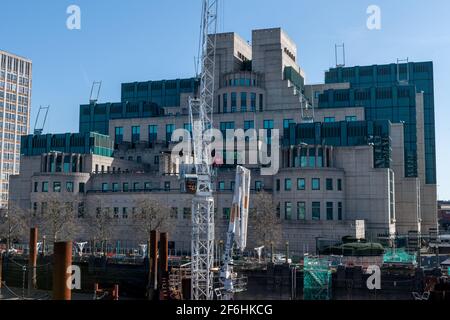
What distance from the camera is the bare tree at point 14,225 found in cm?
9286

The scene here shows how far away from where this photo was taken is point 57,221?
298 feet

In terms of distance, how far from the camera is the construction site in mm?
59688

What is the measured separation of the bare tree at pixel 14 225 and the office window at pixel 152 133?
3472 cm

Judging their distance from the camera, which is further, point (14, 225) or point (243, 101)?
point (243, 101)

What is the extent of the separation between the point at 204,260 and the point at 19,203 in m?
66.3

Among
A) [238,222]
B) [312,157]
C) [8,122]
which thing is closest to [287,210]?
[312,157]

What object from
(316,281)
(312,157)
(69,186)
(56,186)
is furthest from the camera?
(56,186)

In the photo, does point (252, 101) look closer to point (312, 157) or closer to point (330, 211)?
point (312, 157)

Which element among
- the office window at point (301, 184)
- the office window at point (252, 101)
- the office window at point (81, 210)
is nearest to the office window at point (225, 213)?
the office window at point (301, 184)

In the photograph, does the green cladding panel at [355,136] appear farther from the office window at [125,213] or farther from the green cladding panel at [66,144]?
the green cladding panel at [66,144]

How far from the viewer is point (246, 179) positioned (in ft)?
172

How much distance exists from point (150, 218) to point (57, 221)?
16603mm
